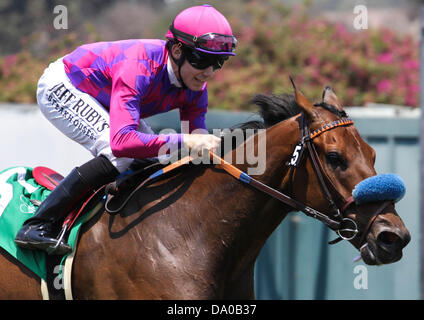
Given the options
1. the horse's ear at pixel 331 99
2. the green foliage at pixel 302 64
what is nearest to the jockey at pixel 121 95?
the horse's ear at pixel 331 99

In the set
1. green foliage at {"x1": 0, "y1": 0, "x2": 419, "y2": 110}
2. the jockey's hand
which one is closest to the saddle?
the jockey's hand

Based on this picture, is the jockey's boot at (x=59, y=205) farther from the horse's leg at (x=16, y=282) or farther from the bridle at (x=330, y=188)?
the bridle at (x=330, y=188)

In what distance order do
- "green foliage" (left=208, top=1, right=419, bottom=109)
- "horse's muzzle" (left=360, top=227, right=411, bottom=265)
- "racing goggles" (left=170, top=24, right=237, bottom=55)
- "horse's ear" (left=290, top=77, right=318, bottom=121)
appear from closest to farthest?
"horse's muzzle" (left=360, top=227, right=411, bottom=265) < "horse's ear" (left=290, top=77, right=318, bottom=121) < "racing goggles" (left=170, top=24, right=237, bottom=55) < "green foliage" (left=208, top=1, right=419, bottom=109)

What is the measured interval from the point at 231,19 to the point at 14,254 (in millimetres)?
10076

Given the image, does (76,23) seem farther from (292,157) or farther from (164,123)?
(292,157)

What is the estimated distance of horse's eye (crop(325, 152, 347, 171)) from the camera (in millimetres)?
3025

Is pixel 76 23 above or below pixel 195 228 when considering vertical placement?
above

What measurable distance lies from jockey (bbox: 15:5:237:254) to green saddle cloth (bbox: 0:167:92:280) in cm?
8

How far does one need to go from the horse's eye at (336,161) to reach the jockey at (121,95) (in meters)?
0.59

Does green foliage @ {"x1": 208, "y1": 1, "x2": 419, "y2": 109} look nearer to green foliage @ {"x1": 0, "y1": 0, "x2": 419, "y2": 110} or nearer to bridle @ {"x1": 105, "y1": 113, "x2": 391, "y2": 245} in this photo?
green foliage @ {"x1": 0, "y1": 0, "x2": 419, "y2": 110}

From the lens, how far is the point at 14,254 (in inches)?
133
